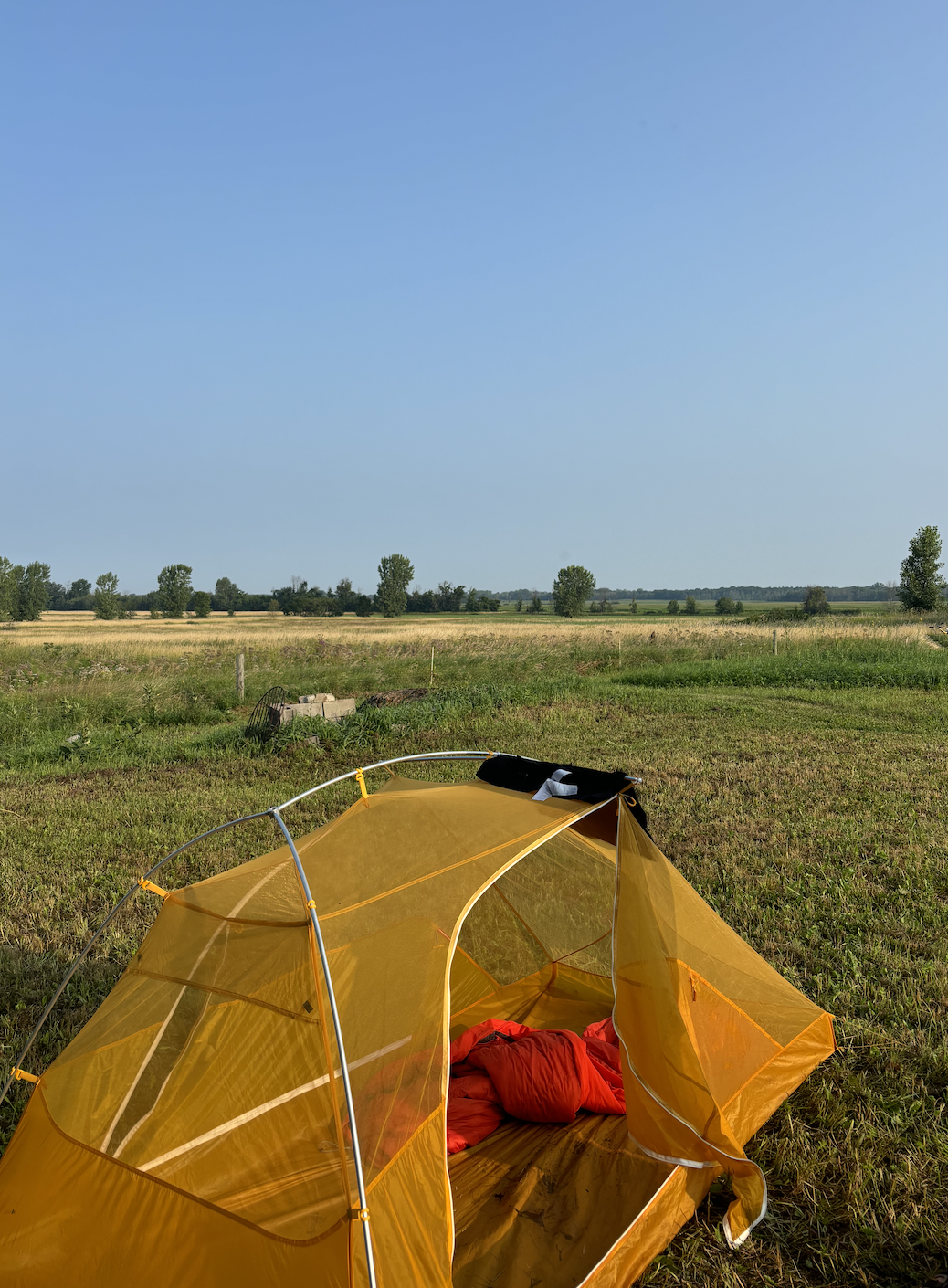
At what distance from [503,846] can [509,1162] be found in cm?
125

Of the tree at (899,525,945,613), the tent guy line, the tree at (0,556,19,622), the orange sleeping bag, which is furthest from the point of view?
the tree at (0,556,19,622)

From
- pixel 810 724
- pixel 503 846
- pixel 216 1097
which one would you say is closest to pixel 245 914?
pixel 216 1097

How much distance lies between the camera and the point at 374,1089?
2.47 m

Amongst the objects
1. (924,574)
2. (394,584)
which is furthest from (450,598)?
(924,574)

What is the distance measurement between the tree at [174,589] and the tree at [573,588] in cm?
4070

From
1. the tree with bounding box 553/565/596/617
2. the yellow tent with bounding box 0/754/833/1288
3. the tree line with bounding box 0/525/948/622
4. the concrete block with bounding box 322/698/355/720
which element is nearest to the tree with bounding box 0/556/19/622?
the tree line with bounding box 0/525/948/622

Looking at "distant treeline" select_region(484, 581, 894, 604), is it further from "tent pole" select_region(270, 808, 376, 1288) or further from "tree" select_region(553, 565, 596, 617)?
"tent pole" select_region(270, 808, 376, 1288)

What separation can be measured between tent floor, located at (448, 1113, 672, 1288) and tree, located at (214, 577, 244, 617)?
94767mm

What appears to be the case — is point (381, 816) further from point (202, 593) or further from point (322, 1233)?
point (202, 593)

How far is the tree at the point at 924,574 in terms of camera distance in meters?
45.2

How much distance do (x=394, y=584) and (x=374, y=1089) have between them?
85.6 m

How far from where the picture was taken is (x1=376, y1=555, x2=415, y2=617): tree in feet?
278

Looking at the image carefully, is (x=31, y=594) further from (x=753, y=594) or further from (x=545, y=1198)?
(x=753, y=594)

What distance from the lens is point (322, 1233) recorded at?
2.27 m
